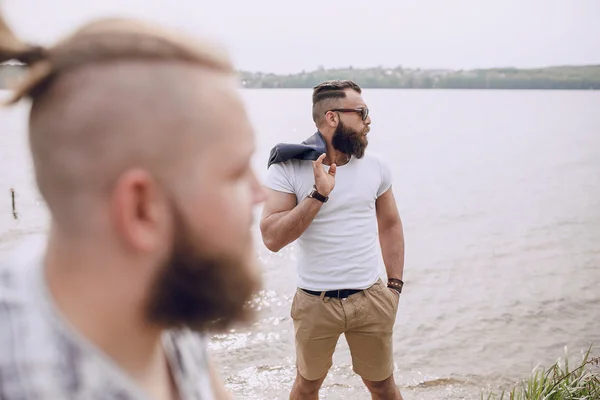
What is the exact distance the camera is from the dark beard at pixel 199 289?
74cm

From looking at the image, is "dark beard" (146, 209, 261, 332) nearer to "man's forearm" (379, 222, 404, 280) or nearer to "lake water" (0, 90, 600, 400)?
"lake water" (0, 90, 600, 400)

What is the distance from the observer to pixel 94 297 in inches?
28.6

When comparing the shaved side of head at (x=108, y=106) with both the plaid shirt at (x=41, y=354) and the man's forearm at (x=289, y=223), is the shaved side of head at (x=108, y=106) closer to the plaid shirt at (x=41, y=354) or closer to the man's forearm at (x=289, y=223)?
the plaid shirt at (x=41, y=354)

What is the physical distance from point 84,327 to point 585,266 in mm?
10769

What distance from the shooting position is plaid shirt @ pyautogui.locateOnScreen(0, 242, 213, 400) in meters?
0.69

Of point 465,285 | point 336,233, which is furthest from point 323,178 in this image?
point 465,285

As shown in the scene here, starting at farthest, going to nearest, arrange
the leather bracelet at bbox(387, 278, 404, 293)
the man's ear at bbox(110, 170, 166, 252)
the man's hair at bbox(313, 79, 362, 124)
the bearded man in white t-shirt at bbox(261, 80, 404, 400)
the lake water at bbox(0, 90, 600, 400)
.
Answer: the lake water at bbox(0, 90, 600, 400) → the leather bracelet at bbox(387, 278, 404, 293) → the man's hair at bbox(313, 79, 362, 124) → the bearded man in white t-shirt at bbox(261, 80, 404, 400) → the man's ear at bbox(110, 170, 166, 252)

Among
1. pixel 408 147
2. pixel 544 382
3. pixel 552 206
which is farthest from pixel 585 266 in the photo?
pixel 408 147

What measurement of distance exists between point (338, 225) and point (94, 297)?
94.7 inches

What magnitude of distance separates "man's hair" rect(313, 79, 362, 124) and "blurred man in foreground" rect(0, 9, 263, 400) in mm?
2438

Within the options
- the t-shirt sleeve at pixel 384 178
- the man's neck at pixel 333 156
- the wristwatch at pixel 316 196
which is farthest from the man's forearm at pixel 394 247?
the wristwatch at pixel 316 196

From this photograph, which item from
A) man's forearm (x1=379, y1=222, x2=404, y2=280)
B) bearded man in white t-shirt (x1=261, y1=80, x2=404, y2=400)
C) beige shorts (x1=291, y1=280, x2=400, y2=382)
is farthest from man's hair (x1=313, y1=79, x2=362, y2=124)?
beige shorts (x1=291, y1=280, x2=400, y2=382)

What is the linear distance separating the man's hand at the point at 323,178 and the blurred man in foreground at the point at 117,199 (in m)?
2.08

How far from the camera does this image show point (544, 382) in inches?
144
